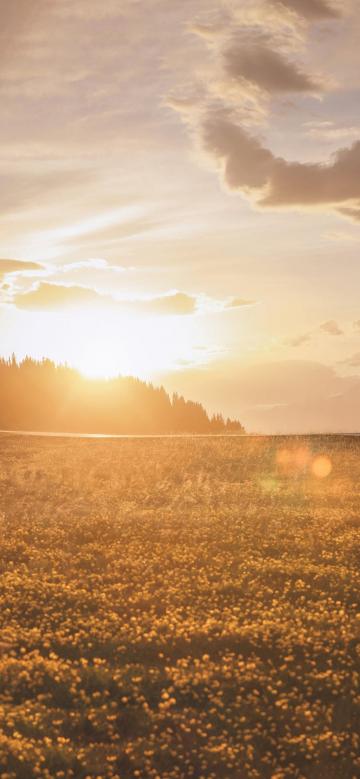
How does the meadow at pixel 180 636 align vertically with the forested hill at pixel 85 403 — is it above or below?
below

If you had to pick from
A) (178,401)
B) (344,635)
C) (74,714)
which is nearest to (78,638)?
(74,714)

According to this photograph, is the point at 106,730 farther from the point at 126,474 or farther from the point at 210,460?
the point at 210,460

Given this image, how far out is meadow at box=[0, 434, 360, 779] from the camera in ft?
41.7

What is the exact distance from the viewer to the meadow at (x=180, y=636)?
12.7m

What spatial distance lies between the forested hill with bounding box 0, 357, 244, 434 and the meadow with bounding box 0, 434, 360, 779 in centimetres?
9301

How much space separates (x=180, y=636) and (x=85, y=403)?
12819cm

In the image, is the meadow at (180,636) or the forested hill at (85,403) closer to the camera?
the meadow at (180,636)

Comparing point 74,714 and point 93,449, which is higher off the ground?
point 93,449

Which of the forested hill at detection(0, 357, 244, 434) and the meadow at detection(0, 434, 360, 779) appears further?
the forested hill at detection(0, 357, 244, 434)

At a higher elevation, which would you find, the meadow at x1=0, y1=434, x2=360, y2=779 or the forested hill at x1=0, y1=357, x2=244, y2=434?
the forested hill at x1=0, y1=357, x2=244, y2=434

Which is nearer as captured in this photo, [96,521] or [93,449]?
[96,521]

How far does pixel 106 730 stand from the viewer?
1344 centimetres

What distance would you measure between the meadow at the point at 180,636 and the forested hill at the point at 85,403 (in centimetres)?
9301

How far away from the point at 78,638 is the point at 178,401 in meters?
143
